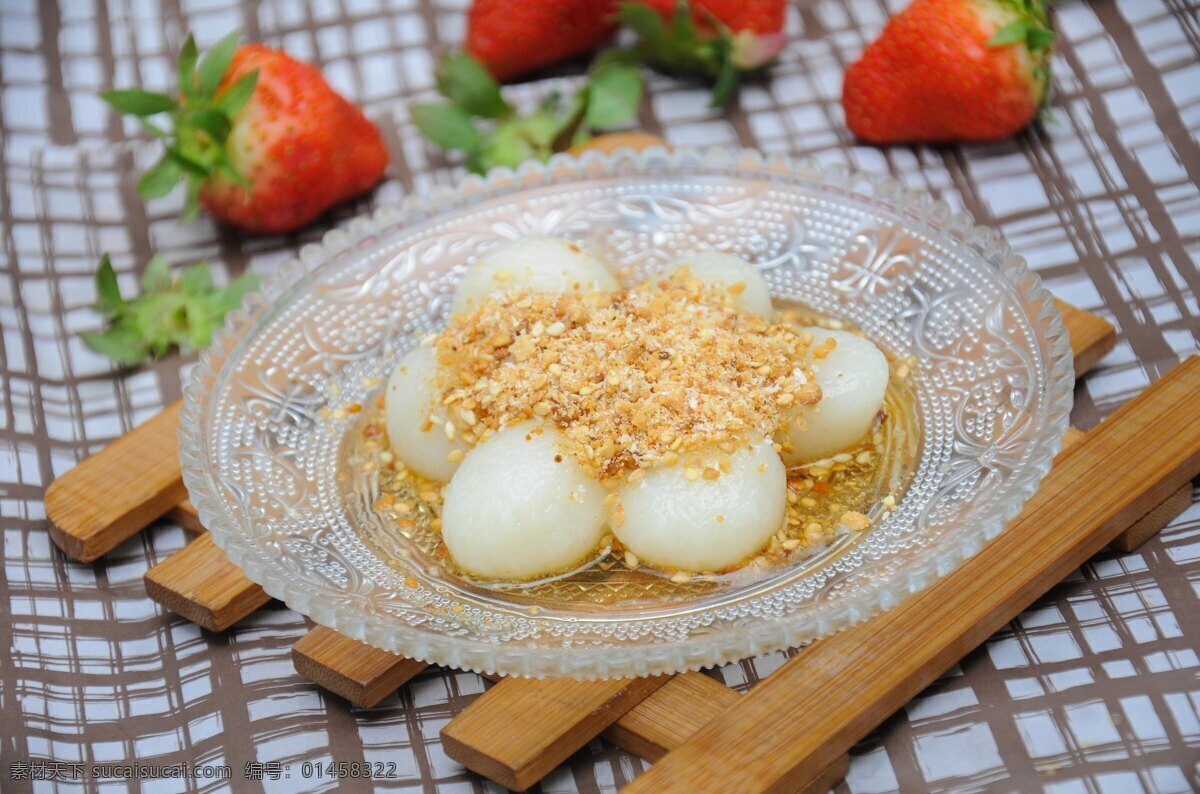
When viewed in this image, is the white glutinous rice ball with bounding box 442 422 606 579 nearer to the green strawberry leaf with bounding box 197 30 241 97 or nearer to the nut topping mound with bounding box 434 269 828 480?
the nut topping mound with bounding box 434 269 828 480

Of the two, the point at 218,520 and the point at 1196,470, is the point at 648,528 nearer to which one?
the point at 218,520

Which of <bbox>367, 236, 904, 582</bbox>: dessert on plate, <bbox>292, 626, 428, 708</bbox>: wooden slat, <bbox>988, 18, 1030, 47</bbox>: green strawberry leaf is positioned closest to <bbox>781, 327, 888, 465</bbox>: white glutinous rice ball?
<bbox>367, 236, 904, 582</bbox>: dessert on plate

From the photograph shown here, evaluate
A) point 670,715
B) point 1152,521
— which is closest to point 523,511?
point 670,715

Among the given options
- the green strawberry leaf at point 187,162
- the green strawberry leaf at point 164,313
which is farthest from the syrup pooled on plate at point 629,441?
the green strawberry leaf at point 187,162

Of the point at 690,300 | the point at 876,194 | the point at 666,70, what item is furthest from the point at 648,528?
the point at 666,70

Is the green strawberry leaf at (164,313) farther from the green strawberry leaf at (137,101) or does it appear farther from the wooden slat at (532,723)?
the wooden slat at (532,723)
